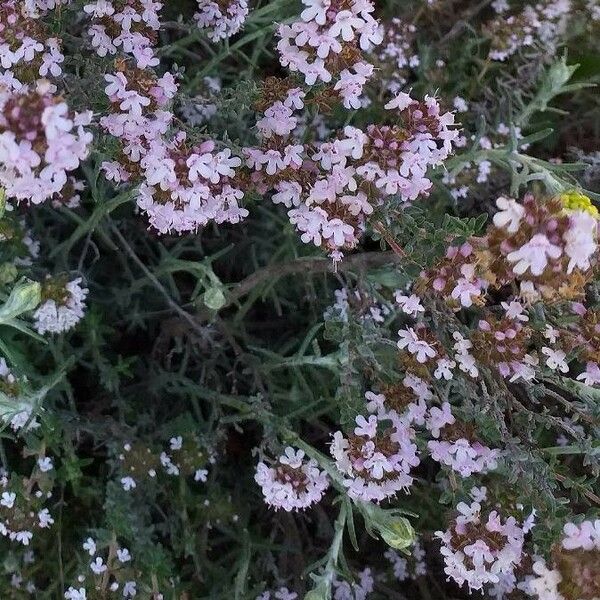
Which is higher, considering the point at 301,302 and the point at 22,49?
the point at 22,49

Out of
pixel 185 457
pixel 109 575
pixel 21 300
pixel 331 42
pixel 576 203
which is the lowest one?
pixel 109 575

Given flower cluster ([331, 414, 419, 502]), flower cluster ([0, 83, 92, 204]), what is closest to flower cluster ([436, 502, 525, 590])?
flower cluster ([331, 414, 419, 502])

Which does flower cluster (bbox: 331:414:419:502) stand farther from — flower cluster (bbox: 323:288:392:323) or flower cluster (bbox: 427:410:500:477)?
flower cluster (bbox: 323:288:392:323)

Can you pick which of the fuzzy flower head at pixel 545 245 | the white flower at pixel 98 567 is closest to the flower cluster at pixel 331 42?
the fuzzy flower head at pixel 545 245

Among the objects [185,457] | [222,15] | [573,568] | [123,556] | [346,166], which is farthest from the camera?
[185,457]

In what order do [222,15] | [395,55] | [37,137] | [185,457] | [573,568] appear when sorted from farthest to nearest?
1. [395,55]
2. [185,457]
3. [222,15]
4. [573,568]
5. [37,137]

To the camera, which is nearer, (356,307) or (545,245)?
(545,245)

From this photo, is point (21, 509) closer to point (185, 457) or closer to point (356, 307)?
point (185, 457)

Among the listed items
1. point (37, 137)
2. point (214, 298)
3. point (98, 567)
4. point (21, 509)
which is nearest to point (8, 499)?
point (21, 509)

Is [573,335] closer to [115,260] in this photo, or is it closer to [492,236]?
[492,236]
